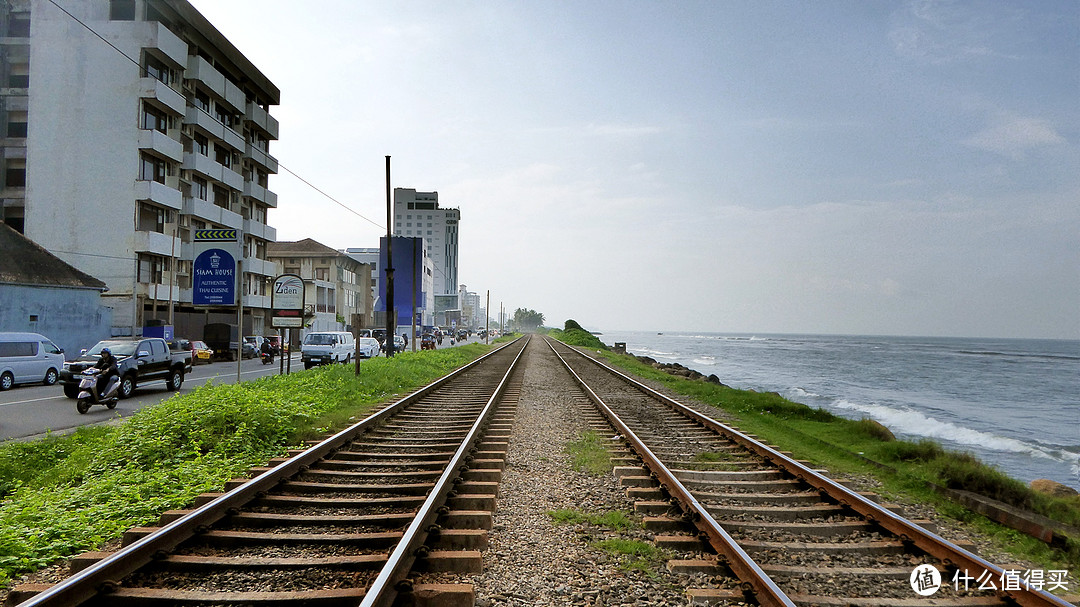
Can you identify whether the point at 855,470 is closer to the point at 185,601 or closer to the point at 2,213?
the point at 185,601

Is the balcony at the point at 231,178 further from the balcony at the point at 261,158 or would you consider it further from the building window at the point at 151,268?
the building window at the point at 151,268

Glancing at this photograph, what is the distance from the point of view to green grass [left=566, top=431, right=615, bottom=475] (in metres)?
7.54

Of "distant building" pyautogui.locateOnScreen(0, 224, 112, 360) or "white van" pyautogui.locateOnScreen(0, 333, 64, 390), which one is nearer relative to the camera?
"white van" pyautogui.locateOnScreen(0, 333, 64, 390)

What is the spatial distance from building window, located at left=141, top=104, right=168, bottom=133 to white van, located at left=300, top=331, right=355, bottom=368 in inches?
830

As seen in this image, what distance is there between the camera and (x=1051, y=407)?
30.4m

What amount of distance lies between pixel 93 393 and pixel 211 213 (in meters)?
35.6

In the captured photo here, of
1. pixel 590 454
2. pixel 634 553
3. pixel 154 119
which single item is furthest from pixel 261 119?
pixel 634 553

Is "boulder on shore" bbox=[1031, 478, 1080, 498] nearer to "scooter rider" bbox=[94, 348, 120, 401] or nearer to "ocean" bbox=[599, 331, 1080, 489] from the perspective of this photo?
"ocean" bbox=[599, 331, 1080, 489]

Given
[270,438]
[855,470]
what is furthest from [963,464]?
[270,438]

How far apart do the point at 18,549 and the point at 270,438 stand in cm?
413

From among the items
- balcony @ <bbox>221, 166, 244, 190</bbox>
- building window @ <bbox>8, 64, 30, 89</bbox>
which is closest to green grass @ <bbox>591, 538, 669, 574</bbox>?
building window @ <bbox>8, 64, 30, 89</bbox>

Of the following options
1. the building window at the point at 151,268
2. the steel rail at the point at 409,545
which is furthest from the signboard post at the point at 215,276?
the building window at the point at 151,268

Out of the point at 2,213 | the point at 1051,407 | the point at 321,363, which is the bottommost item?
the point at 1051,407

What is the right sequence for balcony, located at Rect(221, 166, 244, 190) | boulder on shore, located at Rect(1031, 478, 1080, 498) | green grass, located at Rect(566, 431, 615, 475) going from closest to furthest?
green grass, located at Rect(566, 431, 615, 475) < boulder on shore, located at Rect(1031, 478, 1080, 498) < balcony, located at Rect(221, 166, 244, 190)
